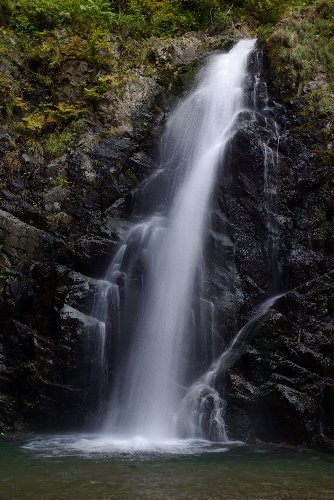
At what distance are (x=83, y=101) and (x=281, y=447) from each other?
38.1 ft

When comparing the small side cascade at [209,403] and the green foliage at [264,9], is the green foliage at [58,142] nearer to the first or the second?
the small side cascade at [209,403]

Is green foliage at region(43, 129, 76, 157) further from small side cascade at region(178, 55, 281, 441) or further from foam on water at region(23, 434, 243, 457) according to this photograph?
foam on water at region(23, 434, 243, 457)

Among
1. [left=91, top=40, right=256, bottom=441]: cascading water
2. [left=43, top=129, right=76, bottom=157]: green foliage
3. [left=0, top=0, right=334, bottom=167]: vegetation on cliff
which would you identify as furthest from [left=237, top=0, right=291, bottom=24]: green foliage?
[left=43, top=129, right=76, bottom=157]: green foliage

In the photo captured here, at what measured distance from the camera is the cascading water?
33.3 feet

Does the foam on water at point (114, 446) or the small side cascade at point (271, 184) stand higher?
the small side cascade at point (271, 184)

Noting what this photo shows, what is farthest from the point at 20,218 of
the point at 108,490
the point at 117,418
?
the point at 108,490

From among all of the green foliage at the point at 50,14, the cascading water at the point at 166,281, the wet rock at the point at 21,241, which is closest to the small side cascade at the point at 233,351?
the cascading water at the point at 166,281

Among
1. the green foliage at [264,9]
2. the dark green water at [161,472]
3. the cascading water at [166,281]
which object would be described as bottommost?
the dark green water at [161,472]

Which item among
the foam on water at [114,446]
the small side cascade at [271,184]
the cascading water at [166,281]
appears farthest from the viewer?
the small side cascade at [271,184]

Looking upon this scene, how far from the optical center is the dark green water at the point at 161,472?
5.48 meters

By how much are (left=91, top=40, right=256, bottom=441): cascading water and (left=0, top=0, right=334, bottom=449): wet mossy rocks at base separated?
1.67 ft

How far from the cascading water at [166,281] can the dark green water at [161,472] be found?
1497 mm

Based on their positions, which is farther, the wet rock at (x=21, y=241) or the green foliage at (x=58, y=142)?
the green foliage at (x=58, y=142)

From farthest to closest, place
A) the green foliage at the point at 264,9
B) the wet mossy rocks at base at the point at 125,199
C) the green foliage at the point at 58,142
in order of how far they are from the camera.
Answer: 1. the green foliage at the point at 264,9
2. the green foliage at the point at 58,142
3. the wet mossy rocks at base at the point at 125,199
